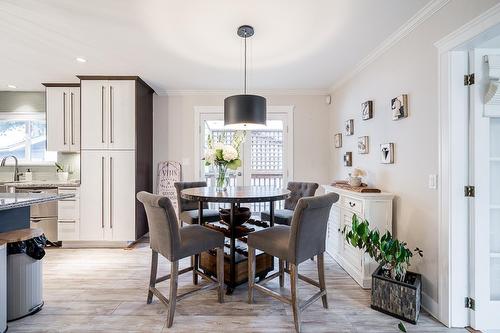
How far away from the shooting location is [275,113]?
14.0 feet

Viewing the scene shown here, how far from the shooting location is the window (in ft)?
14.0

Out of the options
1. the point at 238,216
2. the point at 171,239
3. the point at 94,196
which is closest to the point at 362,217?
the point at 238,216

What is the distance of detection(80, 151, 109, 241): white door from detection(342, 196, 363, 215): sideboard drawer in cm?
322

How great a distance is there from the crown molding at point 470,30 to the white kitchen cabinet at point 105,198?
12.3 ft

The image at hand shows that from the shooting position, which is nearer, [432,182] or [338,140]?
[432,182]

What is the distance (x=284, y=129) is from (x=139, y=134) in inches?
92.7

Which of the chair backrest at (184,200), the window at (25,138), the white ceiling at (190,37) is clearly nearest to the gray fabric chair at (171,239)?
the chair backrest at (184,200)

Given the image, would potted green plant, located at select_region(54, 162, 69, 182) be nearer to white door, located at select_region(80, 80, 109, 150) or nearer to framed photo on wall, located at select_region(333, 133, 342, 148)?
white door, located at select_region(80, 80, 109, 150)

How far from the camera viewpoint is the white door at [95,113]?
3.51m

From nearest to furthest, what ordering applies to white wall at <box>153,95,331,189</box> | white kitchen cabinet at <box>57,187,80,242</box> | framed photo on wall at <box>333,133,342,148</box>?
white kitchen cabinet at <box>57,187,80,242</box> < framed photo on wall at <box>333,133,342,148</box> < white wall at <box>153,95,331,189</box>

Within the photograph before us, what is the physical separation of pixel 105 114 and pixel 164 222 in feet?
8.33

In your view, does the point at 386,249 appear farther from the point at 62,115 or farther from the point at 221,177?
the point at 62,115

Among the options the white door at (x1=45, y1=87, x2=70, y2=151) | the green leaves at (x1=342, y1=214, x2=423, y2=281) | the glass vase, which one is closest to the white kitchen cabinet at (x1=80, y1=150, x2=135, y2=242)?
the white door at (x1=45, y1=87, x2=70, y2=151)

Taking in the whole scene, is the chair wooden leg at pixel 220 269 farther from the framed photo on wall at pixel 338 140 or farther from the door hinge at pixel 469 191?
the framed photo on wall at pixel 338 140
